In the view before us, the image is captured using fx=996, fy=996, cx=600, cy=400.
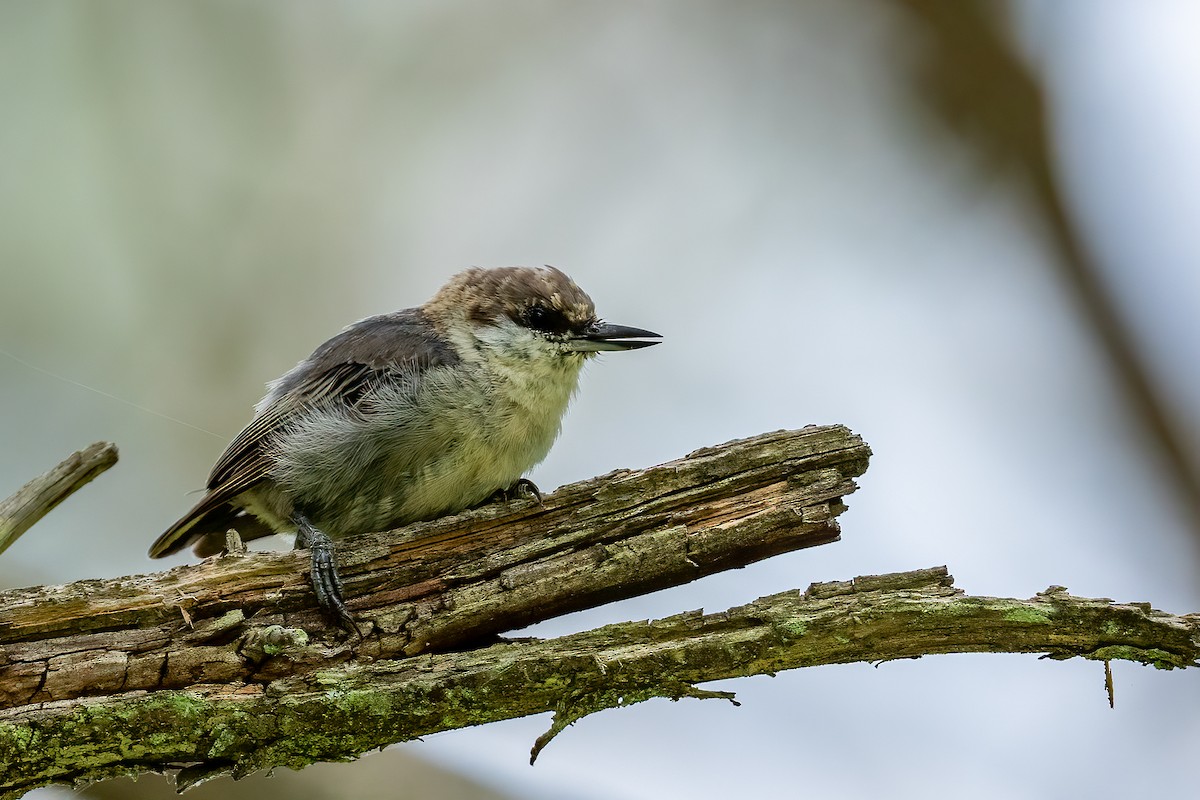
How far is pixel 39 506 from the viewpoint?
2764 millimetres

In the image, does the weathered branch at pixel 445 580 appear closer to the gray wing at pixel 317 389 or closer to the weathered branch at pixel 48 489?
the weathered branch at pixel 48 489

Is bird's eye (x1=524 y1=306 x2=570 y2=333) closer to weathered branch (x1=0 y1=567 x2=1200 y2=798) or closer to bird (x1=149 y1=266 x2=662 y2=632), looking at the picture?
bird (x1=149 y1=266 x2=662 y2=632)

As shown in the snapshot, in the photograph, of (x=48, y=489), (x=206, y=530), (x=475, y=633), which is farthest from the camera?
(x=206, y=530)

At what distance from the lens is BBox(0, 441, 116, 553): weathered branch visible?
2.72 meters

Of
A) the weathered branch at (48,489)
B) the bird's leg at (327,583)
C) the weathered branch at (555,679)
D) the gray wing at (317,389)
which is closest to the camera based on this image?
the weathered branch at (555,679)

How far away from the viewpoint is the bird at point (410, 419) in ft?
9.84

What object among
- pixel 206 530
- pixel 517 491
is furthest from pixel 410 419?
pixel 206 530

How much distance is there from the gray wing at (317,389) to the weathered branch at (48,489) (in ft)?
1.43

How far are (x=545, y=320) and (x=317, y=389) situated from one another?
0.79 metres

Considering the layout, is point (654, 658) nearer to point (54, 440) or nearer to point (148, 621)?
point (148, 621)

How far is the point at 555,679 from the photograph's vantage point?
228cm

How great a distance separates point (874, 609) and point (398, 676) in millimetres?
1124

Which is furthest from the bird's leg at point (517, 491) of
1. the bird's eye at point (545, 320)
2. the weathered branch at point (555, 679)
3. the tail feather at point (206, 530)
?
the tail feather at point (206, 530)

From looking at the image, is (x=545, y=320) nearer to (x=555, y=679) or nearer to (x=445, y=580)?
(x=445, y=580)
